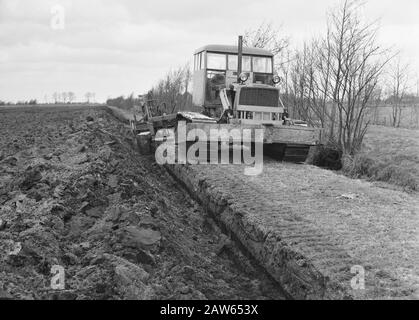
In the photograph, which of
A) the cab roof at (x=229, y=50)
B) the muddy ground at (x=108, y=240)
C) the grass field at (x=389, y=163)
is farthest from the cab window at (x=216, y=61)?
the grass field at (x=389, y=163)

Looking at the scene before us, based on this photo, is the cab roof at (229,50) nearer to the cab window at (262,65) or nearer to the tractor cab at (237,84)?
the tractor cab at (237,84)

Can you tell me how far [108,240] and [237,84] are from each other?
696 centimetres

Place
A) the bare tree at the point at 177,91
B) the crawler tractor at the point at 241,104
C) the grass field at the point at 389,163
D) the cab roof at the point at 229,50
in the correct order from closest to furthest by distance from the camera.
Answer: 1. the crawler tractor at the point at 241,104
2. the cab roof at the point at 229,50
3. the grass field at the point at 389,163
4. the bare tree at the point at 177,91

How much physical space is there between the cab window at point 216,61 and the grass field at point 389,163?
4295 mm

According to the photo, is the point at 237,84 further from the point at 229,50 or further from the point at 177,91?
the point at 177,91

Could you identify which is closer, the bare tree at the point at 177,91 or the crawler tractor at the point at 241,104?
the crawler tractor at the point at 241,104

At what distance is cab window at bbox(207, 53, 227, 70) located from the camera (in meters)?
13.0

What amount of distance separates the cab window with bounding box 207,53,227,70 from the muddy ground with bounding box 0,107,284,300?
387cm

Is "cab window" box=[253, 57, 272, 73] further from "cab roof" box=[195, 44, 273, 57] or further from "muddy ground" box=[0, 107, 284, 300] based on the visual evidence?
"muddy ground" box=[0, 107, 284, 300]

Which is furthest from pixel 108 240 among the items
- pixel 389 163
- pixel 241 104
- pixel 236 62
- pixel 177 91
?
pixel 177 91

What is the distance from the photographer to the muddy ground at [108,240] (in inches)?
193

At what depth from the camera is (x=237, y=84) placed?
1212 centimetres

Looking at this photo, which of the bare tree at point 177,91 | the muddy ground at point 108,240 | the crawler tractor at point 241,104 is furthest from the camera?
the bare tree at point 177,91
